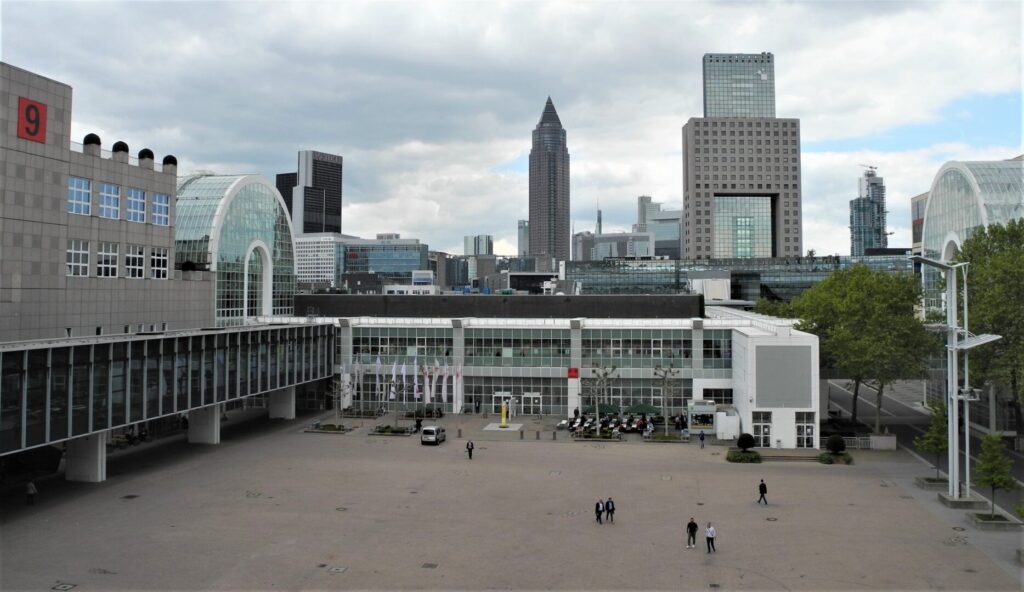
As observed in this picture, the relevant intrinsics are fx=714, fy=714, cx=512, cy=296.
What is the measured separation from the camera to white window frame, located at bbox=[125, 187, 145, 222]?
62125mm

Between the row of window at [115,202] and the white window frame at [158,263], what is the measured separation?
2494 mm

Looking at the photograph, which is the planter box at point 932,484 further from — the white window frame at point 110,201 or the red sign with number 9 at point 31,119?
the red sign with number 9 at point 31,119

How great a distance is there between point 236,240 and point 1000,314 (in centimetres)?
7932

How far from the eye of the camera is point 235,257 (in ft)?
290

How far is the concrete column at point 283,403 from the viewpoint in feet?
232

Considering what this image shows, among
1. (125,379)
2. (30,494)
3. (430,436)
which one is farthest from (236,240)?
(30,494)

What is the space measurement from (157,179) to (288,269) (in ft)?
113

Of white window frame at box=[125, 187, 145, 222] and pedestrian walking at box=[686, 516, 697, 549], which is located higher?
white window frame at box=[125, 187, 145, 222]

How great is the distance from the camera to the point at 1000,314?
176ft

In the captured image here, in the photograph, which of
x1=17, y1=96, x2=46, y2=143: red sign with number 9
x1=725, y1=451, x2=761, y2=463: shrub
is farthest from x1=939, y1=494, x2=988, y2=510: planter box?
x1=17, y1=96, x2=46, y2=143: red sign with number 9

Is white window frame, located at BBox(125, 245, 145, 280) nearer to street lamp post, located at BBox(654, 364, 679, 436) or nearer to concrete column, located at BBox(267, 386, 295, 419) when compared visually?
concrete column, located at BBox(267, 386, 295, 419)

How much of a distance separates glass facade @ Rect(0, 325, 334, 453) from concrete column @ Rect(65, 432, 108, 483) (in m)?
2.10

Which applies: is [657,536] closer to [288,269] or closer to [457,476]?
[457,476]

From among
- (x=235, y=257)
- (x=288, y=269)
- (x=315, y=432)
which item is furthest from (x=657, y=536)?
(x=288, y=269)
